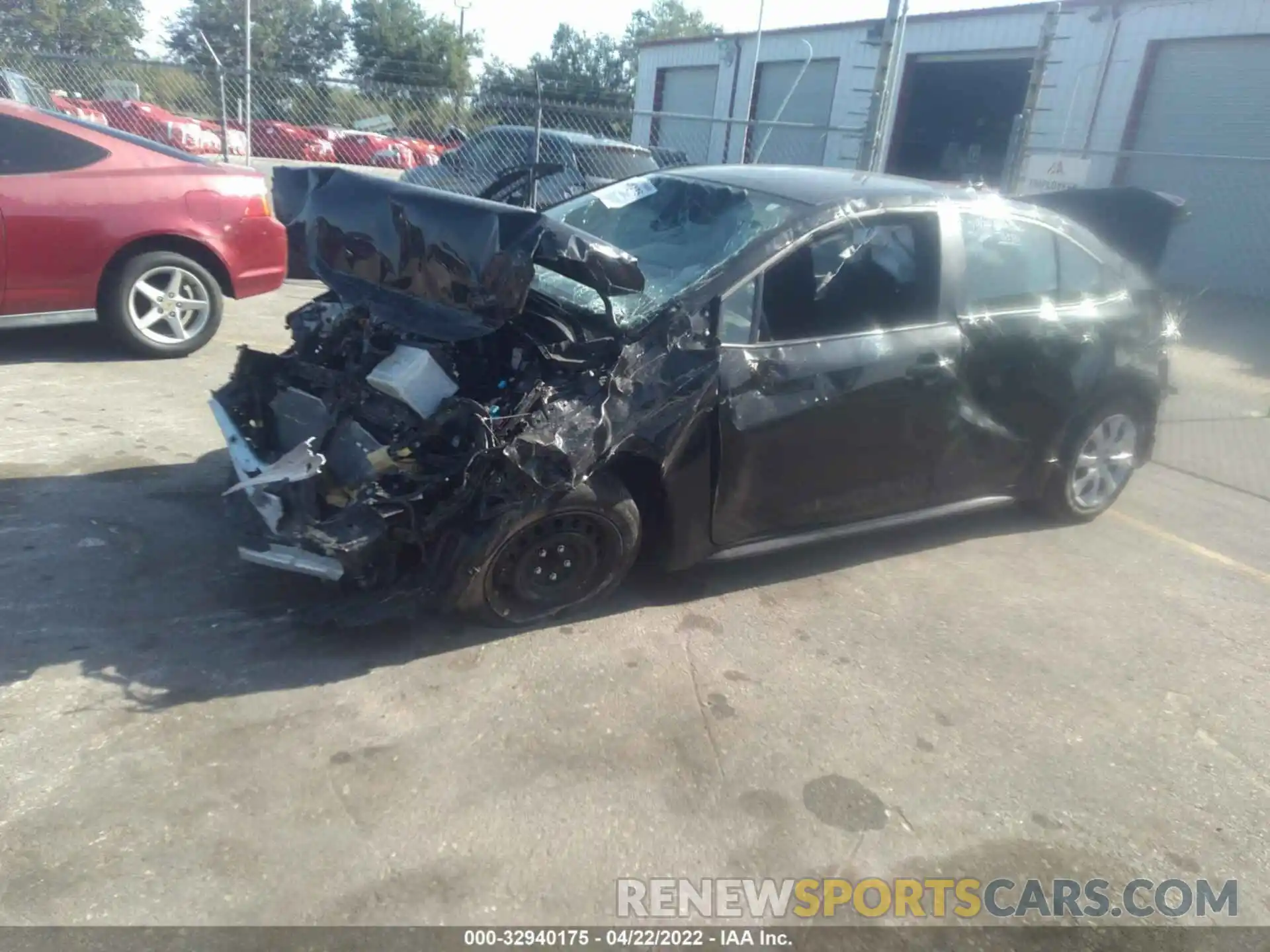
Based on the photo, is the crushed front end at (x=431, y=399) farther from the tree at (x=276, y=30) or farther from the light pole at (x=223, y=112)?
the tree at (x=276, y=30)

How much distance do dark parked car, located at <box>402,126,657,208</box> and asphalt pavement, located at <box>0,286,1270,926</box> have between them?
21.1ft

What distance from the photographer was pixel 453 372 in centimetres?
377

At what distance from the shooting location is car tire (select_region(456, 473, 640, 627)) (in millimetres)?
3600

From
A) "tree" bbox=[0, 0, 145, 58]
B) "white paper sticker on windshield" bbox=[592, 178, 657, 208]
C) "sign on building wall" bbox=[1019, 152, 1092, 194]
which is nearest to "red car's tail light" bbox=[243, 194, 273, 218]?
"white paper sticker on windshield" bbox=[592, 178, 657, 208]

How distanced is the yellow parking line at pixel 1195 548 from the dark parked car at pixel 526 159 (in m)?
6.04

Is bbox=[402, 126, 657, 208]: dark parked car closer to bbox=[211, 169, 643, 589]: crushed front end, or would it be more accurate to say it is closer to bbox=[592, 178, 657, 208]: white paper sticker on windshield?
bbox=[592, 178, 657, 208]: white paper sticker on windshield

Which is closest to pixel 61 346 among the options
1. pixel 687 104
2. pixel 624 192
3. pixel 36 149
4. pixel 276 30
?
pixel 36 149

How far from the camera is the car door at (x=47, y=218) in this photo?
19.6ft

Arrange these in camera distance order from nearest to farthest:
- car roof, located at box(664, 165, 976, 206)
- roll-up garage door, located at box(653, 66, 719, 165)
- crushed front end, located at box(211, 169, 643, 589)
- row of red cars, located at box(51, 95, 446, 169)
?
1. crushed front end, located at box(211, 169, 643, 589)
2. car roof, located at box(664, 165, 976, 206)
3. row of red cars, located at box(51, 95, 446, 169)
4. roll-up garage door, located at box(653, 66, 719, 165)

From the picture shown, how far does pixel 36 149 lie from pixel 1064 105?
17.5m

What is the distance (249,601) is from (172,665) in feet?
1.59

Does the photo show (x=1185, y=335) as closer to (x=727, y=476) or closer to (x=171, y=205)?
(x=727, y=476)

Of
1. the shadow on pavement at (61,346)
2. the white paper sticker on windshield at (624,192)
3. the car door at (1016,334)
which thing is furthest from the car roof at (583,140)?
the car door at (1016,334)

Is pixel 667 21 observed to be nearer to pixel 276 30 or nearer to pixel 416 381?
pixel 276 30
